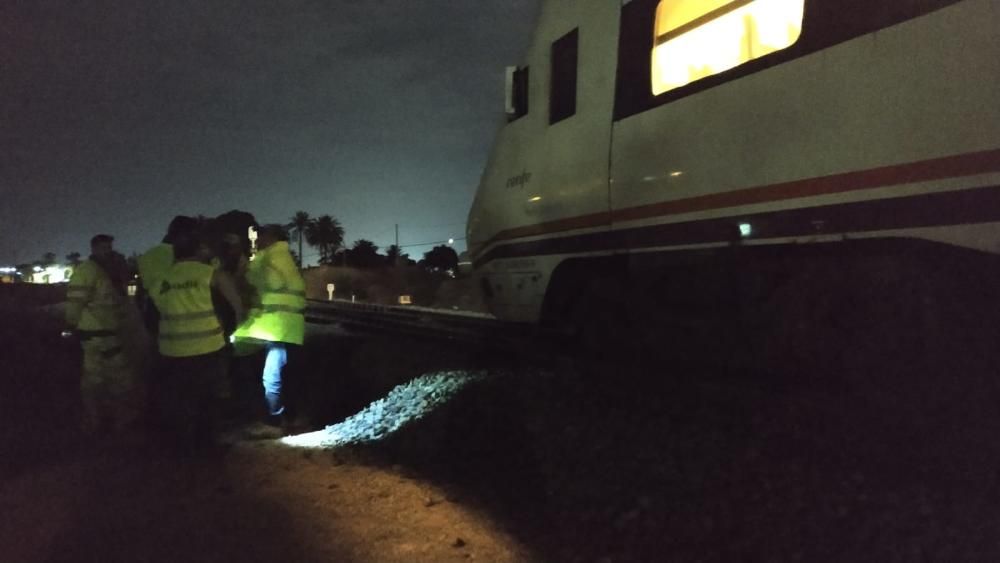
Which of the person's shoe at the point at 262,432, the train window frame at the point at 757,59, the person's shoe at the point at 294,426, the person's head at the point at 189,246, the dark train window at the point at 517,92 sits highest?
the dark train window at the point at 517,92

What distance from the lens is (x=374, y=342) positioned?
11766mm

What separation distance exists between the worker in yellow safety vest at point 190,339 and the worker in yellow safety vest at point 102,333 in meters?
1.22

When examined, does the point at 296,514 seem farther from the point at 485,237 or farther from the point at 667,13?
the point at 485,237

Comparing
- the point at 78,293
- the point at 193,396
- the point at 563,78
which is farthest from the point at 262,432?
the point at 563,78

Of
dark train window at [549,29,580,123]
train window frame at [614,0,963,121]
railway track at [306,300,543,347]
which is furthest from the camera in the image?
railway track at [306,300,543,347]

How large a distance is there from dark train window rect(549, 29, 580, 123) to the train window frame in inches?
29.9

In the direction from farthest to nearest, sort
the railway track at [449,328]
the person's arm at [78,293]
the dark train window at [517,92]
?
the railway track at [449,328], the dark train window at [517,92], the person's arm at [78,293]

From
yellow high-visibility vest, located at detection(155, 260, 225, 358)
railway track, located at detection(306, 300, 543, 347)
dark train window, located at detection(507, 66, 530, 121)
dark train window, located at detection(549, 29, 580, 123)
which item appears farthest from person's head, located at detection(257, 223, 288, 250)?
railway track, located at detection(306, 300, 543, 347)

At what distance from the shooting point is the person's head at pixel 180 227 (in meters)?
5.81

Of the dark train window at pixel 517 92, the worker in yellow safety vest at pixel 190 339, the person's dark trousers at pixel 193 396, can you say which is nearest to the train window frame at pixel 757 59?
the dark train window at pixel 517 92

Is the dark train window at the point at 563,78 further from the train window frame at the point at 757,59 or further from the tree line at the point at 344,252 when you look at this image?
the tree line at the point at 344,252

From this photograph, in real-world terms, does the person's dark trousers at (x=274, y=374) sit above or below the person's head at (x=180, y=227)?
below

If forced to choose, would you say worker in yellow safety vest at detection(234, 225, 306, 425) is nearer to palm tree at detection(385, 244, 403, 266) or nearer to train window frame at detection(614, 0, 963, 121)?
train window frame at detection(614, 0, 963, 121)

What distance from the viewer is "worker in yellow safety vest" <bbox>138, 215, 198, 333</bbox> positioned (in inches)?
232
